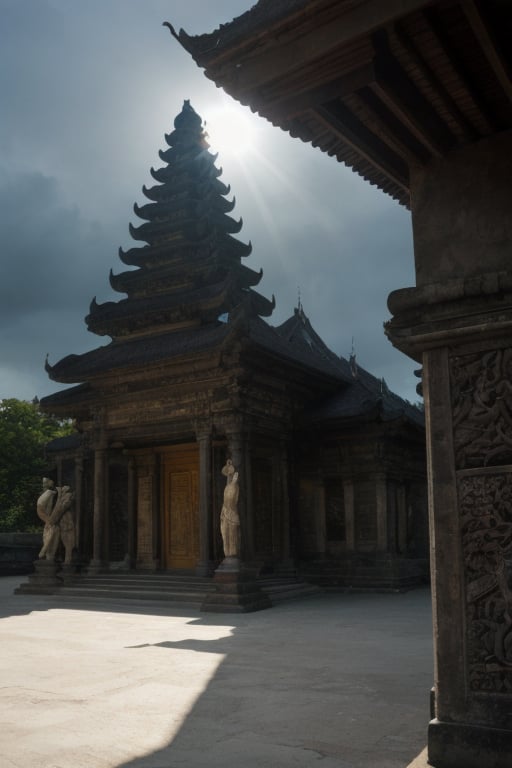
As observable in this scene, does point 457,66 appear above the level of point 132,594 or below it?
above

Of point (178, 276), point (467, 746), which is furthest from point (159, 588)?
point (467, 746)

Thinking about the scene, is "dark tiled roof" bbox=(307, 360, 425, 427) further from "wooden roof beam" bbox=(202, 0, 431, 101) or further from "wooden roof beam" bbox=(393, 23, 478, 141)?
"wooden roof beam" bbox=(202, 0, 431, 101)

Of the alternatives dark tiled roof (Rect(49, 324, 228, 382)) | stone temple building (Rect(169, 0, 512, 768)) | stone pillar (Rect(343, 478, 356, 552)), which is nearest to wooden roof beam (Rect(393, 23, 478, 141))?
stone temple building (Rect(169, 0, 512, 768))

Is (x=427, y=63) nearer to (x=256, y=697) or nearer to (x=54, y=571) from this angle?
(x=256, y=697)

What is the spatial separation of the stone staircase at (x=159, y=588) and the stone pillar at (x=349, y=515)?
152cm

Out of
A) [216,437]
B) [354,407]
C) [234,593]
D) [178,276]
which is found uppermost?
[178,276]

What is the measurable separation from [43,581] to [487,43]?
644 inches

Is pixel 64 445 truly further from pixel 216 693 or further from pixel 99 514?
pixel 216 693

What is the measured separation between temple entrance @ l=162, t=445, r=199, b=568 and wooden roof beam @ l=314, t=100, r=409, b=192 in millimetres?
13444

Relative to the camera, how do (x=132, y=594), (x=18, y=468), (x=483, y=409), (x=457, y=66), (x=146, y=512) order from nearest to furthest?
1. (x=457, y=66)
2. (x=483, y=409)
3. (x=132, y=594)
4. (x=146, y=512)
5. (x=18, y=468)

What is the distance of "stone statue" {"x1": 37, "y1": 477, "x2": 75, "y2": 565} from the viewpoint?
17969 millimetres

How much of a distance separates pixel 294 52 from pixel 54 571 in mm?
15683

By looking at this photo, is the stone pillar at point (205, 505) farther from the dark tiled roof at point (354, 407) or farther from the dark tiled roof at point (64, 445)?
the dark tiled roof at point (64, 445)

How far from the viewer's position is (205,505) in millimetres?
15539
